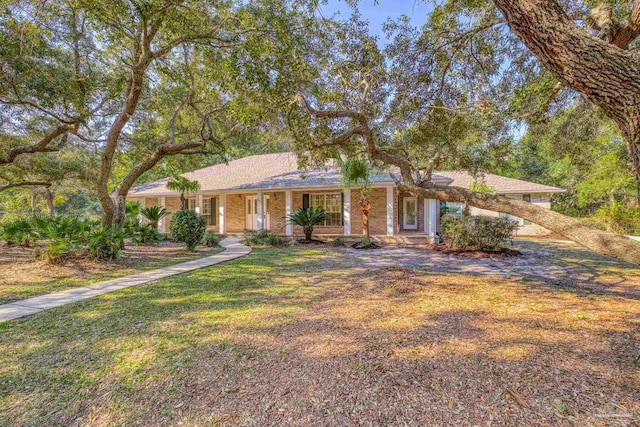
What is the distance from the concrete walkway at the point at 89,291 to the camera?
5043mm

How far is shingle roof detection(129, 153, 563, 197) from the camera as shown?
581 inches

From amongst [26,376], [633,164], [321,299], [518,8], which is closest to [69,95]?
[26,376]

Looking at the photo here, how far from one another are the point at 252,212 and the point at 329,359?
1522 centimetres

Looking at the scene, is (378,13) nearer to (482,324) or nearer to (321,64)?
(321,64)

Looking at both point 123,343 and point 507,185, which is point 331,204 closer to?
point 507,185

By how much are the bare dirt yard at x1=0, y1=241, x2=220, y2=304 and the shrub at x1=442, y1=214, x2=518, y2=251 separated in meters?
8.96

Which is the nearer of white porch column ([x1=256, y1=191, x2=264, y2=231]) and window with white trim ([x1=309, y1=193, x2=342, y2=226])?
window with white trim ([x1=309, y1=193, x2=342, y2=226])

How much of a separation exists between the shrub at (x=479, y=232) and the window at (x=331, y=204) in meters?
5.55

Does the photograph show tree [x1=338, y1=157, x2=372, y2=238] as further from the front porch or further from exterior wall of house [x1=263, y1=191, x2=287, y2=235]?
exterior wall of house [x1=263, y1=191, x2=287, y2=235]

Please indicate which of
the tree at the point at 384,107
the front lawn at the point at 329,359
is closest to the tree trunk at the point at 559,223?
the front lawn at the point at 329,359

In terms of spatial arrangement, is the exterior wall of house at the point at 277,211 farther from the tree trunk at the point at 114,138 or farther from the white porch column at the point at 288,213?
the tree trunk at the point at 114,138

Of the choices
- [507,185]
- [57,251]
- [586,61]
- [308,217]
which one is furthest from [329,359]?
[507,185]

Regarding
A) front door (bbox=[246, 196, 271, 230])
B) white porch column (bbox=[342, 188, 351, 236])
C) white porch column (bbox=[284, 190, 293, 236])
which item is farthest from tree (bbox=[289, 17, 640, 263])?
front door (bbox=[246, 196, 271, 230])

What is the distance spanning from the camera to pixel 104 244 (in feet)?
29.3
